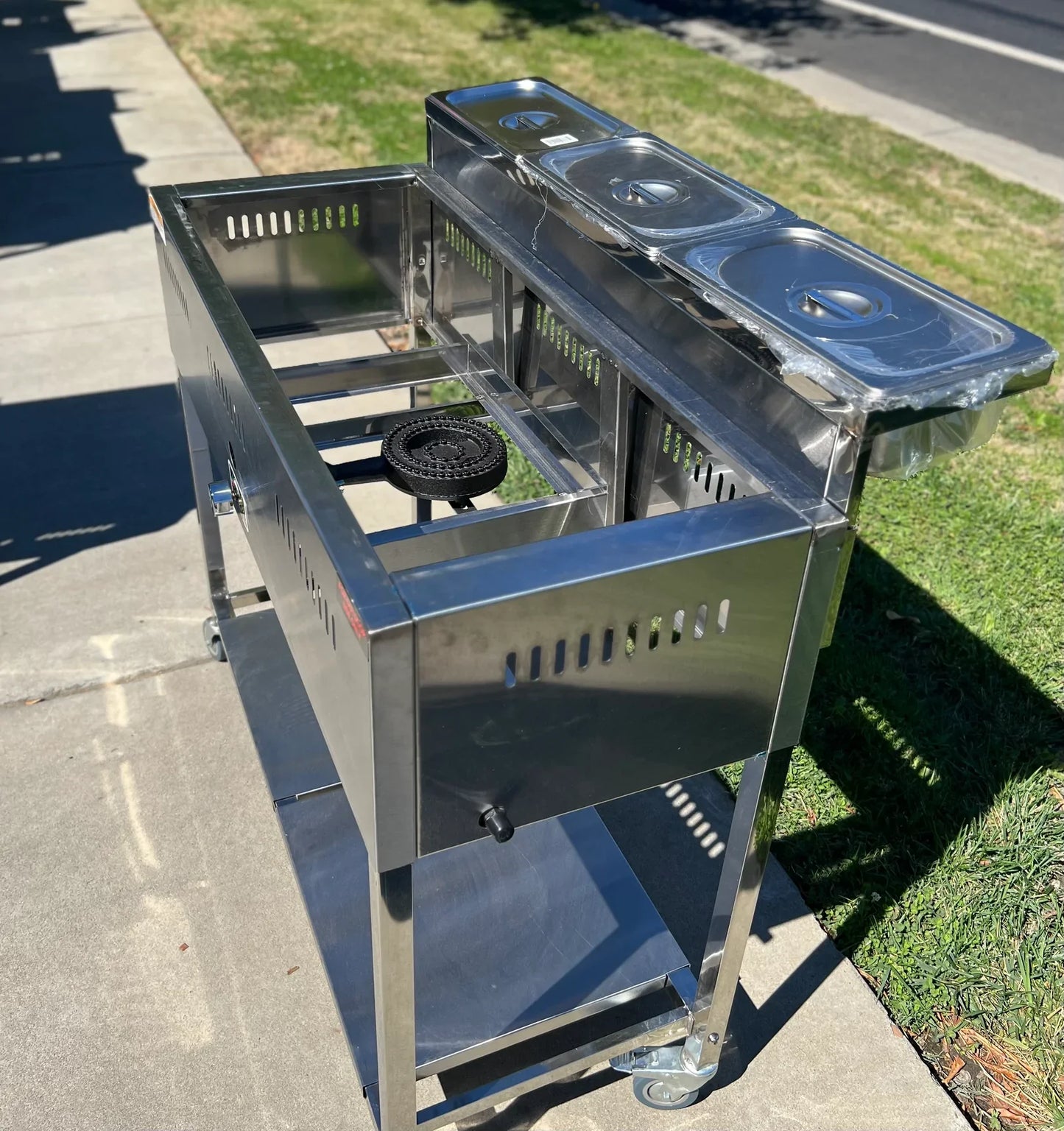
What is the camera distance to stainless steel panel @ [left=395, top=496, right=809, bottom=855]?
1.17m

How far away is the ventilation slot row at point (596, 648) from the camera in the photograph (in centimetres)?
124

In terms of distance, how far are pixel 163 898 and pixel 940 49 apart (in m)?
8.95

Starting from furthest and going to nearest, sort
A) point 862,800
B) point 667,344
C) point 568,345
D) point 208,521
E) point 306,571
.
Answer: point 208,521 < point 862,800 < point 568,345 < point 667,344 < point 306,571

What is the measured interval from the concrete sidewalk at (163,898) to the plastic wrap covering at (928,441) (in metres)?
1.18

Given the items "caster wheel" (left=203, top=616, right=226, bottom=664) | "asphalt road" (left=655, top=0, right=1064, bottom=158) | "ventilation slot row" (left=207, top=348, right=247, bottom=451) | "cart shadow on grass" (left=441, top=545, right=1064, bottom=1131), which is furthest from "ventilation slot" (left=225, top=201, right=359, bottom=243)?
"asphalt road" (left=655, top=0, right=1064, bottom=158)

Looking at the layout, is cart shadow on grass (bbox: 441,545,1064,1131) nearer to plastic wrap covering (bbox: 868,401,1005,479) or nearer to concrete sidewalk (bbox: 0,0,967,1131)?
concrete sidewalk (bbox: 0,0,967,1131)

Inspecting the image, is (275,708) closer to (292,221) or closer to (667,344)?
(292,221)

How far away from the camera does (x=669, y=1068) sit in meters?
1.85

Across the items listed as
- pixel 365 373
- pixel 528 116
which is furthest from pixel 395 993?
pixel 528 116

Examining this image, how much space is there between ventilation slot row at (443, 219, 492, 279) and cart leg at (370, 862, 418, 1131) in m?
1.18

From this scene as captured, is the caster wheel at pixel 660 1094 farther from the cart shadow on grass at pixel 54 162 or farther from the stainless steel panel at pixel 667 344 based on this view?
the cart shadow on grass at pixel 54 162

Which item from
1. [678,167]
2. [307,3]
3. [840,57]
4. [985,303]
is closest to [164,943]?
[678,167]

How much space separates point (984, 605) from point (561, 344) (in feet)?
5.49

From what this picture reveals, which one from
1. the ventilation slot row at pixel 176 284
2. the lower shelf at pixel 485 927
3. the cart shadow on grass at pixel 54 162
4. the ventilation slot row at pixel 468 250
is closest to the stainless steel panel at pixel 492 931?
the lower shelf at pixel 485 927
